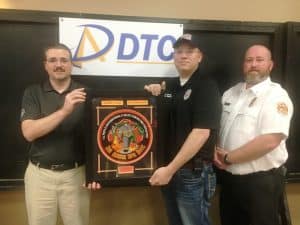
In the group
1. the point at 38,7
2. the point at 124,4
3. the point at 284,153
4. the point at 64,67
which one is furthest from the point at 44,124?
the point at 284,153

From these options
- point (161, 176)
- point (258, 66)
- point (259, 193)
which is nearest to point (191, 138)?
point (161, 176)

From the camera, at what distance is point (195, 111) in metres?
1.77

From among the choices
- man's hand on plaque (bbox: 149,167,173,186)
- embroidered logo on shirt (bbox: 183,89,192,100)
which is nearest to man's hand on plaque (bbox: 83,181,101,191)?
man's hand on plaque (bbox: 149,167,173,186)

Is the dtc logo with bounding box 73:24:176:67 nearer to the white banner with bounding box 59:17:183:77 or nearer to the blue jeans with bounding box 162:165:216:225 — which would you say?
the white banner with bounding box 59:17:183:77

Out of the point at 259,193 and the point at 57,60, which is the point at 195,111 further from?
the point at 57,60

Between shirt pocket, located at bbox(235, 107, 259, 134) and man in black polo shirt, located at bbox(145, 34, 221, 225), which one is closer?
man in black polo shirt, located at bbox(145, 34, 221, 225)

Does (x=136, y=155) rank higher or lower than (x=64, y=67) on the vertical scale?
lower

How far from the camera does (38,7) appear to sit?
218cm

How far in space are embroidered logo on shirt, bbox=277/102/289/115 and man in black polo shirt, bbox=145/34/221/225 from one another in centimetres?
32

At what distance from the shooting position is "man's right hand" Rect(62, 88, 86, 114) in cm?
171

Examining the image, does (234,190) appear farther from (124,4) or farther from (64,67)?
(124,4)

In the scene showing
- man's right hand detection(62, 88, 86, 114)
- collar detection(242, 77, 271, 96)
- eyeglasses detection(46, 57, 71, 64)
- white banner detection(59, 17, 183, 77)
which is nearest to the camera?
man's right hand detection(62, 88, 86, 114)

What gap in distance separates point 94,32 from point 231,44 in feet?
2.92

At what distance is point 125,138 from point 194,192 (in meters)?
0.45
